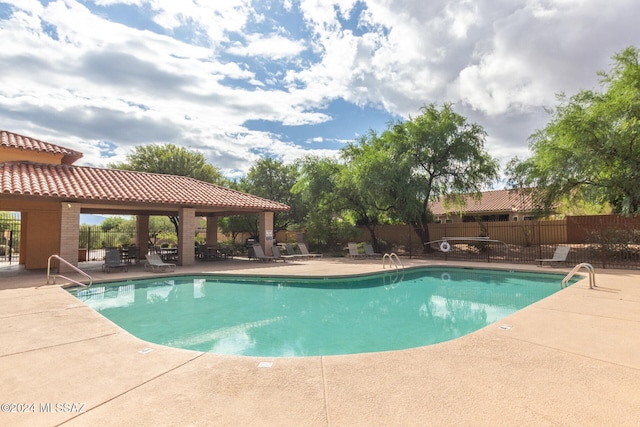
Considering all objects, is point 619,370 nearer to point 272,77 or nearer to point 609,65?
point 272,77

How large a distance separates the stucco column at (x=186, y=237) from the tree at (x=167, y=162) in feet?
44.6

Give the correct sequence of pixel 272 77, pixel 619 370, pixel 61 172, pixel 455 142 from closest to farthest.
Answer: pixel 619 370 → pixel 61 172 → pixel 272 77 → pixel 455 142

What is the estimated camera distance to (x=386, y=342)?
611 centimetres

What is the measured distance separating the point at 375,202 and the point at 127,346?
Result: 691 inches

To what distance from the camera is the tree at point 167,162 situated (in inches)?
1136

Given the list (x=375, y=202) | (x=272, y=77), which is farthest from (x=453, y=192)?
(x=272, y=77)

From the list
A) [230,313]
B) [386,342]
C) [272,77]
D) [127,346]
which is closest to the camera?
[127,346]

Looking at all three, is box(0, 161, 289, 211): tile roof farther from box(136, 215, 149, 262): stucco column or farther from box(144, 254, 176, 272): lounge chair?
box(136, 215, 149, 262): stucco column

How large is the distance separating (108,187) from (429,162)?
665 inches

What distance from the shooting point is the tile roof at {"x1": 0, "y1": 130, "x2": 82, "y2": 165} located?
1434cm

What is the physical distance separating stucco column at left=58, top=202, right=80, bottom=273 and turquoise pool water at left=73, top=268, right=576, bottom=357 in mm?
2986

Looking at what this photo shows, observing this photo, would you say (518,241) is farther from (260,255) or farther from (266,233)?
(260,255)

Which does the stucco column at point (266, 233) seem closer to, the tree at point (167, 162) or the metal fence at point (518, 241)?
the metal fence at point (518, 241)

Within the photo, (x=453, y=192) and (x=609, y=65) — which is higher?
(x=609, y=65)
